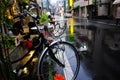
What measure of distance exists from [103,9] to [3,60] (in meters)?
32.1

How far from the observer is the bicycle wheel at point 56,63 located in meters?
3.96

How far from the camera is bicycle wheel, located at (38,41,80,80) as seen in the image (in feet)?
13.0

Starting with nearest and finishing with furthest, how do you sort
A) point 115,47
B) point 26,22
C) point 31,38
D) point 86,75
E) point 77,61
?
point 77,61 < point 86,75 < point 31,38 < point 26,22 < point 115,47

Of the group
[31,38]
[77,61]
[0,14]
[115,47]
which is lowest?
[115,47]

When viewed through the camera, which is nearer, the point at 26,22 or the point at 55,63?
the point at 55,63

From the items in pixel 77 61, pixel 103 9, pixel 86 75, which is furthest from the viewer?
pixel 103 9

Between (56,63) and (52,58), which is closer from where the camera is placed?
(52,58)

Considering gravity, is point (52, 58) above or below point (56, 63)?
above

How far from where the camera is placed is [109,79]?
4.61 meters

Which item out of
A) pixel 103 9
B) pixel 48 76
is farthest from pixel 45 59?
pixel 103 9

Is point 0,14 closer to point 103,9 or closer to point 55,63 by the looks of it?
point 55,63

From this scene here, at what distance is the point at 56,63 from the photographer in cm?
423

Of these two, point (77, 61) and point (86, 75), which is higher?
point (77, 61)

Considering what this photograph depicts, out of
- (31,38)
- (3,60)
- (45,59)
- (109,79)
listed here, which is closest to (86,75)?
(109,79)
